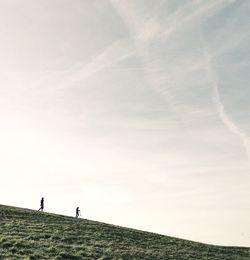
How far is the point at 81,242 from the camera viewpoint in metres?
44.5

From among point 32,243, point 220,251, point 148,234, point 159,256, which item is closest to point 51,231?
point 32,243

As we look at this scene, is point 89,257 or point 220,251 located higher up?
point 220,251

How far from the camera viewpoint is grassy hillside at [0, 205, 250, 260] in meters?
38.7

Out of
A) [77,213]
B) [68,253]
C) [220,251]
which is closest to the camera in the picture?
[68,253]

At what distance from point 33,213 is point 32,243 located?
1794cm

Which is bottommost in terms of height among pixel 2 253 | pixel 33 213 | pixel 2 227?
pixel 2 253

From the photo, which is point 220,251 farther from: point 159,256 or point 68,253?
point 68,253

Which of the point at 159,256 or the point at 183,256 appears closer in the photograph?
the point at 159,256

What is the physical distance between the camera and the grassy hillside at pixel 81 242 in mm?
38656

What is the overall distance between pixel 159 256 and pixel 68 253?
922 cm

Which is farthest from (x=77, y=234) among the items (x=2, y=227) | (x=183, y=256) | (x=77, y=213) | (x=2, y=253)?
(x=77, y=213)

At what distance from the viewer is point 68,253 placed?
38.6 meters

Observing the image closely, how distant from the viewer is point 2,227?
1794 inches

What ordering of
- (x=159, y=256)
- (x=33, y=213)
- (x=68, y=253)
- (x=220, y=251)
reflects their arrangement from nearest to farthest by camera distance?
(x=68, y=253) < (x=159, y=256) < (x=220, y=251) < (x=33, y=213)
